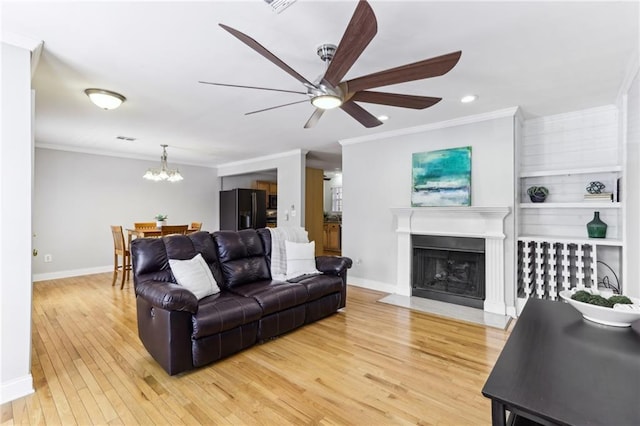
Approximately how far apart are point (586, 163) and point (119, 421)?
5.12 m

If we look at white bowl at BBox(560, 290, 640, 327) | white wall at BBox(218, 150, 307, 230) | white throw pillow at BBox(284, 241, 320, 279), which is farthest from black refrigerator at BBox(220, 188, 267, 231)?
white bowl at BBox(560, 290, 640, 327)

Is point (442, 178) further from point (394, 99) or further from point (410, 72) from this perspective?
point (410, 72)

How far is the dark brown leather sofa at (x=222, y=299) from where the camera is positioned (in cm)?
234

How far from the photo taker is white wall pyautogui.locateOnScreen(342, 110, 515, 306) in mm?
3695

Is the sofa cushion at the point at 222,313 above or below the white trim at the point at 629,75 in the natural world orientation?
below

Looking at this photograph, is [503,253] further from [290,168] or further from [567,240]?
[290,168]

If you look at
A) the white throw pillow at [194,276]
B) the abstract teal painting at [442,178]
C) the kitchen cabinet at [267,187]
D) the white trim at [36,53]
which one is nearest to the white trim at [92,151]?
the kitchen cabinet at [267,187]

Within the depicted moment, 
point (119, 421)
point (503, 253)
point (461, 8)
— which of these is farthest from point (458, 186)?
point (119, 421)

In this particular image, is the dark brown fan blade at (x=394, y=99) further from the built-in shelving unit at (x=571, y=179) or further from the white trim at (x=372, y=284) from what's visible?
the white trim at (x=372, y=284)

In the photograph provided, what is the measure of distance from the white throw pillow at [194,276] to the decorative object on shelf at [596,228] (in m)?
4.15

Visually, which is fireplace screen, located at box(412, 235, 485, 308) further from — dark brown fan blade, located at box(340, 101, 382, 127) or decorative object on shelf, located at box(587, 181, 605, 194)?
dark brown fan blade, located at box(340, 101, 382, 127)

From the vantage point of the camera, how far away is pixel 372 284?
16.1ft

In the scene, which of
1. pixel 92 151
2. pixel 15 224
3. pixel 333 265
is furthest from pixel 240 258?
pixel 92 151

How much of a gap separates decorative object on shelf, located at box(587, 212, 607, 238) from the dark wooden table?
2623mm
